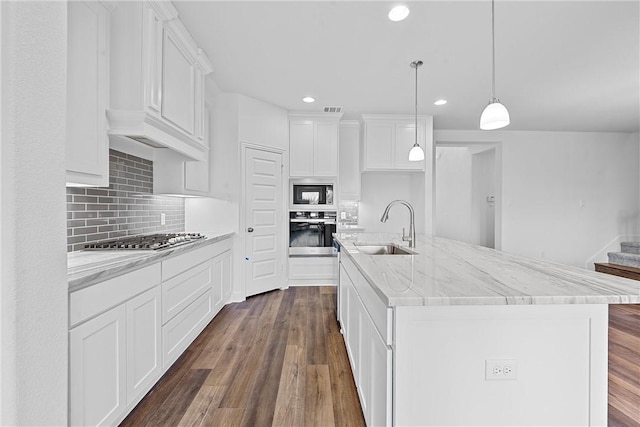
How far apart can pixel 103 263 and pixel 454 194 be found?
6871mm

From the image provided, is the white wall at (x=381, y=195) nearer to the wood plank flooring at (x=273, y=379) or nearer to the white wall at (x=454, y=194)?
the white wall at (x=454, y=194)

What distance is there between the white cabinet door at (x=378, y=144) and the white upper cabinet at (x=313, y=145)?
0.51m

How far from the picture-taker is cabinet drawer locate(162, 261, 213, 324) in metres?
1.94

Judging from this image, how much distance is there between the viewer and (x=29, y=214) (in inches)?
28.0

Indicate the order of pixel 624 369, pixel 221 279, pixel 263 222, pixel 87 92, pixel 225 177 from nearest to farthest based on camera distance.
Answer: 1. pixel 87 92
2. pixel 624 369
3. pixel 221 279
4. pixel 225 177
5. pixel 263 222

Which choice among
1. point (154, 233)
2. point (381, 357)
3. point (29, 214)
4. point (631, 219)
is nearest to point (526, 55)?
point (381, 357)

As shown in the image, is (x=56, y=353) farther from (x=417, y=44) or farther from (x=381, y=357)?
(x=417, y=44)

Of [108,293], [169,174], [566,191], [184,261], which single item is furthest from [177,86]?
[566,191]

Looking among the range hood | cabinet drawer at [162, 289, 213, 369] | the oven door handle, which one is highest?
the range hood

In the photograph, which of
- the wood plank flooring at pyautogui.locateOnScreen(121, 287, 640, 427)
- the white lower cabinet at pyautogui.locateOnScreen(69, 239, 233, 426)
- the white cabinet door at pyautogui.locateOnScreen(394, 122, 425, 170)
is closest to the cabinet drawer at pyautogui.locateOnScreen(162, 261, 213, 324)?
the white lower cabinet at pyautogui.locateOnScreen(69, 239, 233, 426)

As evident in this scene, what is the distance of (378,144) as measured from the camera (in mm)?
4555

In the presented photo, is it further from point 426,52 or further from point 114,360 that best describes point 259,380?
point 426,52

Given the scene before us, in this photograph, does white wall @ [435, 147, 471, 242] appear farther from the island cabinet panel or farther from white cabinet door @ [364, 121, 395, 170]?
the island cabinet panel

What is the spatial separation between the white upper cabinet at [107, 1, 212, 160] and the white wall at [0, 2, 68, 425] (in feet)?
3.54
